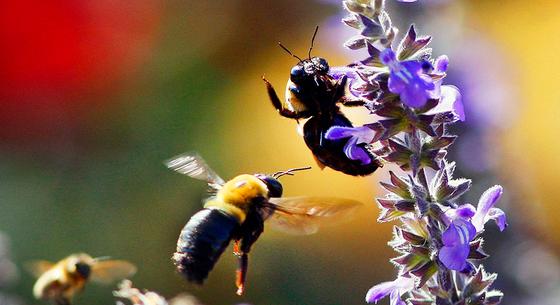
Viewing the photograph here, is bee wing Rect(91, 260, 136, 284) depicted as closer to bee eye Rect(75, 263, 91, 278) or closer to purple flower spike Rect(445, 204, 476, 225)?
bee eye Rect(75, 263, 91, 278)

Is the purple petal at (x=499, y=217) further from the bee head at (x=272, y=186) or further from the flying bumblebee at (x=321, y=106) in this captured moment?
the bee head at (x=272, y=186)

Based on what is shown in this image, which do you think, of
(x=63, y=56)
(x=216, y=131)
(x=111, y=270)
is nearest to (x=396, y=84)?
(x=111, y=270)

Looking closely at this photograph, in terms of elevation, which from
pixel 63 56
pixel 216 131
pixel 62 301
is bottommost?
pixel 62 301

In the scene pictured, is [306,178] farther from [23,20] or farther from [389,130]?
[389,130]

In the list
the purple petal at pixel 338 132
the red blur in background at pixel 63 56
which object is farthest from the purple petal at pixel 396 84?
the red blur in background at pixel 63 56

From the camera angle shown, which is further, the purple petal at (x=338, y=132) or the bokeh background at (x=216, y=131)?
the bokeh background at (x=216, y=131)

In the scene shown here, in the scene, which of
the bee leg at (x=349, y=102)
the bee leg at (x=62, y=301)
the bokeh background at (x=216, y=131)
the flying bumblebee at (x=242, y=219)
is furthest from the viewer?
the bokeh background at (x=216, y=131)

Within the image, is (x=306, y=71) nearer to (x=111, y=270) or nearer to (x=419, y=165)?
(x=419, y=165)
